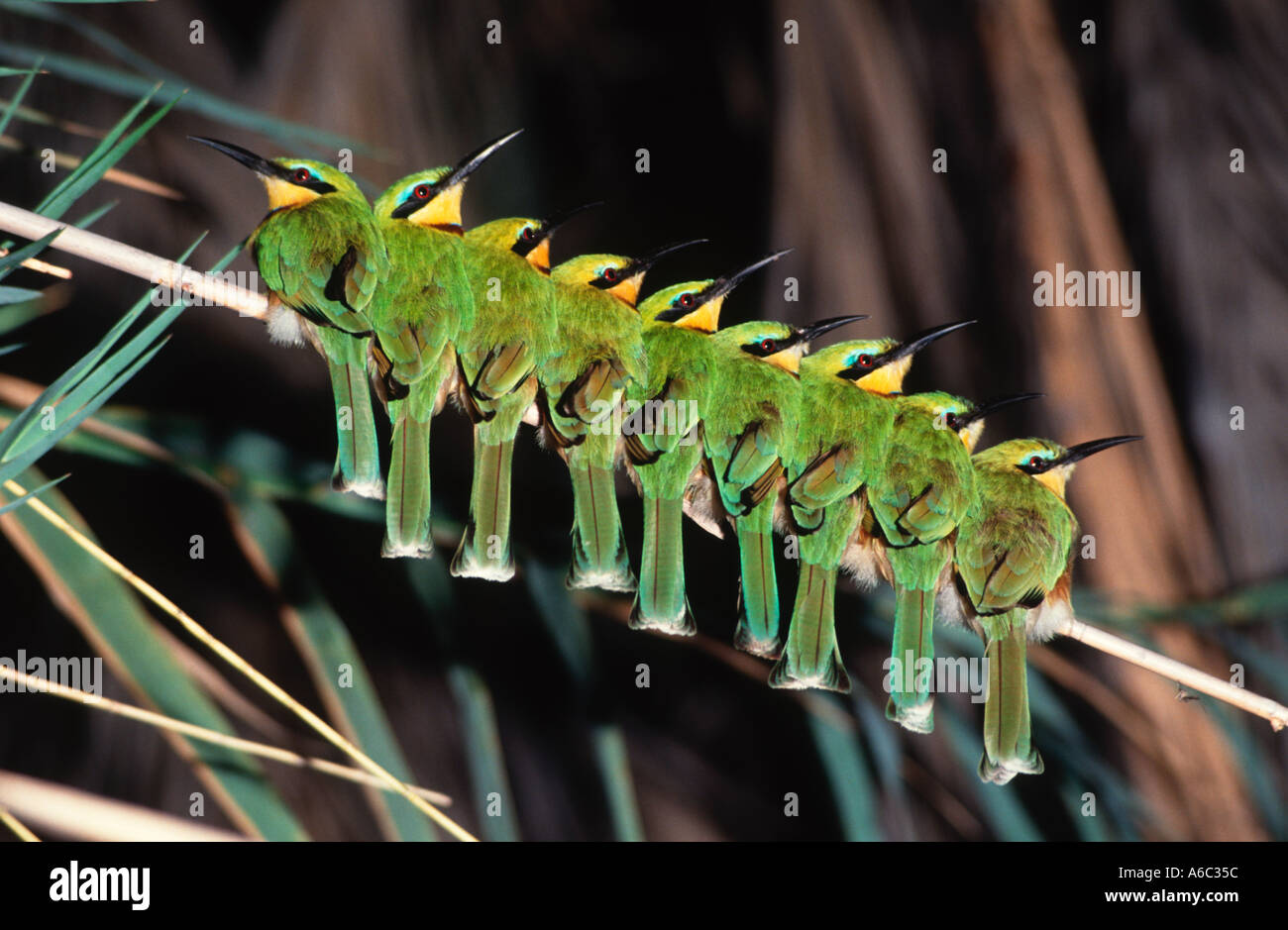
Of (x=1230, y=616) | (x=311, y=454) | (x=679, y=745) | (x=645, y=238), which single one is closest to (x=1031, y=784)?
(x=1230, y=616)

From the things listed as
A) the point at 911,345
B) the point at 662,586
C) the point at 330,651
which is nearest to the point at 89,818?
the point at 330,651

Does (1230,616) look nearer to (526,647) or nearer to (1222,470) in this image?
(1222,470)

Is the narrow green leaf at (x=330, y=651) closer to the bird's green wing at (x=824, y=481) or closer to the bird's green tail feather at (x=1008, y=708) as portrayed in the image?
the bird's green wing at (x=824, y=481)

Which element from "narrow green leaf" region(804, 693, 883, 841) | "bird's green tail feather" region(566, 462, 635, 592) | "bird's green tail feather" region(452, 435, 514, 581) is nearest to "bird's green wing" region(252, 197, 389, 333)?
"bird's green tail feather" region(452, 435, 514, 581)

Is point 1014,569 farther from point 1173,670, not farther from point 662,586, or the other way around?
point 662,586

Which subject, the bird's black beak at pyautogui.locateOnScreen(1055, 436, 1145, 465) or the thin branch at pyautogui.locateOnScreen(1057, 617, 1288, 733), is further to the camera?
the bird's black beak at pyautogui.locateOnScreen(1055, 436, 1145, 465)

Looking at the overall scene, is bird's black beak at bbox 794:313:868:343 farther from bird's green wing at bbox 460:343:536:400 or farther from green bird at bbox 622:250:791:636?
bird's green wing at bbox 460:343:536:400
